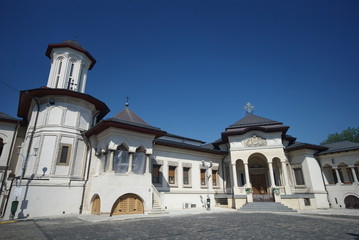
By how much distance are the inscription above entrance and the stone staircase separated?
5412mm

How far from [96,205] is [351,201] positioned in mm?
21829

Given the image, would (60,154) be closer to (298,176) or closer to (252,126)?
(252,126)

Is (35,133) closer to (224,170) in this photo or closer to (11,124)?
(11,124)

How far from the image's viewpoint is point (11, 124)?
1858 cm

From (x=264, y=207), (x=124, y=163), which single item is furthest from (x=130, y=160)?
(x=264, y=207)

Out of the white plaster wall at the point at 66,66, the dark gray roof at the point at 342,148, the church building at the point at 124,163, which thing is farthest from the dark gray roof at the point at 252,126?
the white plaster wall at the point at 66,66

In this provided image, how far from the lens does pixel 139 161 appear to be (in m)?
15.2

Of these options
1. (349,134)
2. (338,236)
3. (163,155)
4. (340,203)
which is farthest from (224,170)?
(349,134)

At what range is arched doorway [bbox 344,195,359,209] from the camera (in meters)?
18.9

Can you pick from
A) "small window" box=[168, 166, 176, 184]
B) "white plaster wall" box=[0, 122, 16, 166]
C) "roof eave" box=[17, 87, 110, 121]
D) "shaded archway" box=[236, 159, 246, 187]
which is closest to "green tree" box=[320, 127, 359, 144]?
"shaded archway" box=[236, 159, 246, 187]

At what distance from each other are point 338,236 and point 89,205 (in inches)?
550

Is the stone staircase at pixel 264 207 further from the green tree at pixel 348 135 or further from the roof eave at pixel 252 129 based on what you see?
the green tree at pixel 348 135

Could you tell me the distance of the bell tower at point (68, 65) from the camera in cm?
1934

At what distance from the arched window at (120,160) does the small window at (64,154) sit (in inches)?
177
